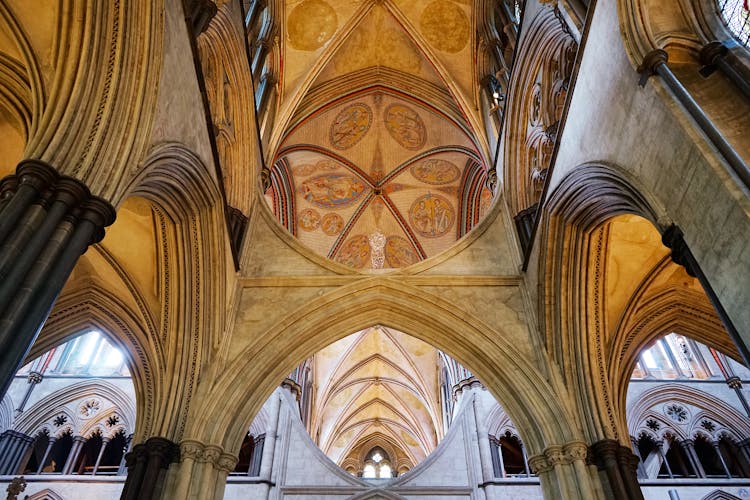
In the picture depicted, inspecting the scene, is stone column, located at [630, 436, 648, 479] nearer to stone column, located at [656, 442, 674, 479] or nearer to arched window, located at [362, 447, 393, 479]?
stone column, located at [656, 442, 674, 479]

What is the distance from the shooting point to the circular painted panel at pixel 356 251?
15836mm

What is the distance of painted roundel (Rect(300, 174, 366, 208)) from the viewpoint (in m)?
15.6

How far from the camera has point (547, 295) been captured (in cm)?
844

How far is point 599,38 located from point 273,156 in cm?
708

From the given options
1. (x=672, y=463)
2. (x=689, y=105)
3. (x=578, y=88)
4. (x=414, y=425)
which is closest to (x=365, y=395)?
(x=414, y=425)

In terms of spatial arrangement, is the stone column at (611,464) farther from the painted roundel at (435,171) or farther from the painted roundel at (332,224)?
the painted roundel at (332,224)

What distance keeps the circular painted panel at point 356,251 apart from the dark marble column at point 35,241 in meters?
11.3

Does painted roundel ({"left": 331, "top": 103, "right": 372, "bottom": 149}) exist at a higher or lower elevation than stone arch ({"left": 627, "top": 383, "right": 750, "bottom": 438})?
higher

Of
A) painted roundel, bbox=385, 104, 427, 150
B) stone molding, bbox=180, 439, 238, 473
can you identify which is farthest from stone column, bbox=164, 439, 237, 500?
painted roundel, bbox=385, 104, 427, 150

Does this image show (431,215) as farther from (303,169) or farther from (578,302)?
(578,302)

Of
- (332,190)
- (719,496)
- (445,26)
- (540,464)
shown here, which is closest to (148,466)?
(540,464)

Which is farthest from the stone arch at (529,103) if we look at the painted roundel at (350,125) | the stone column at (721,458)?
the stone column at (721,458)

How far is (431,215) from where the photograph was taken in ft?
52.0

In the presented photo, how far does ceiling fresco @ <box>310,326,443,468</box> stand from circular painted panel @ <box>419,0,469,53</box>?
7.65 m
